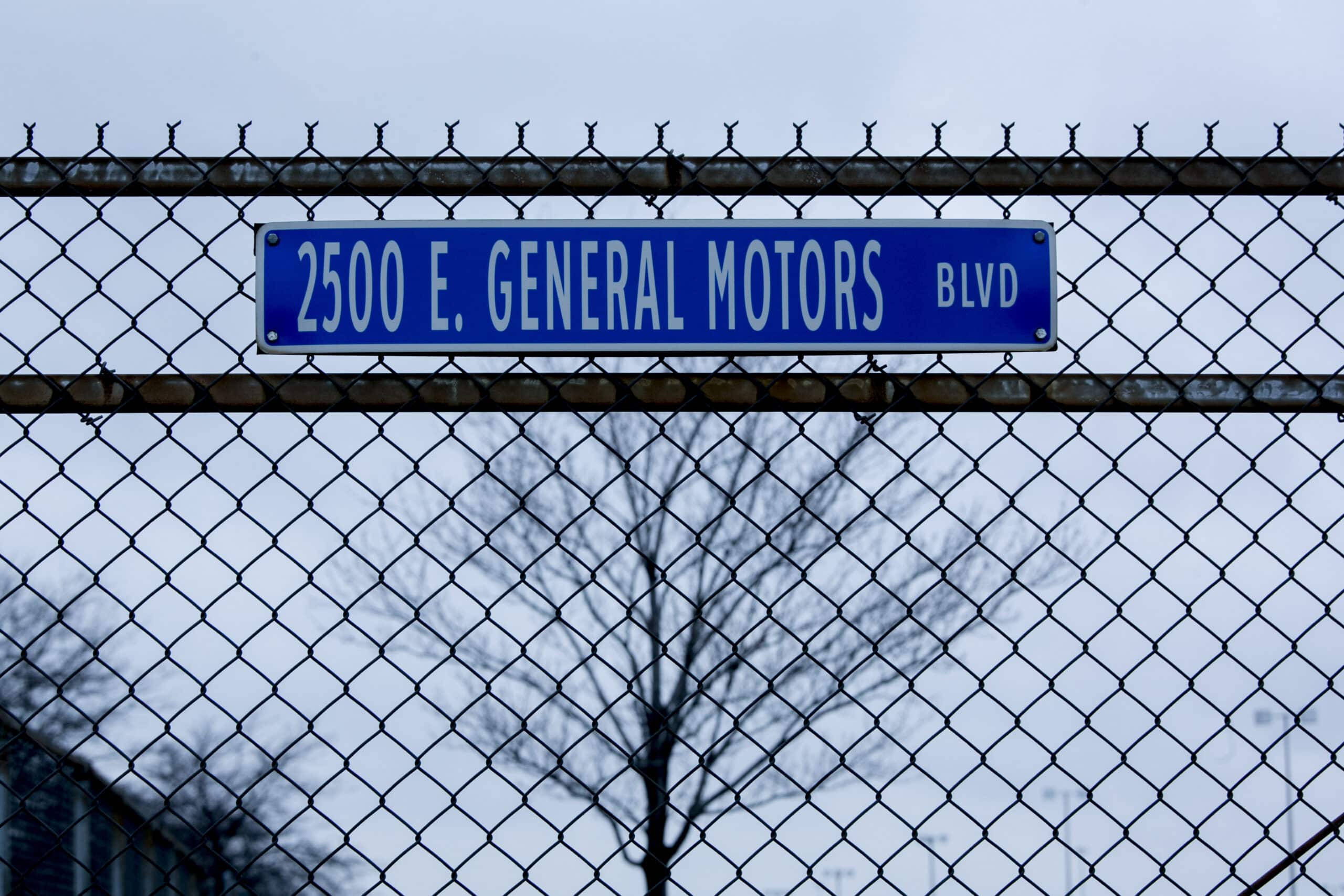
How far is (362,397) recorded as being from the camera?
2107mm

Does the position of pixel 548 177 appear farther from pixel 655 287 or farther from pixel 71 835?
pixel 71 835

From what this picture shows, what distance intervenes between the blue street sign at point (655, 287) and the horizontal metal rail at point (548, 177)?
105 mm

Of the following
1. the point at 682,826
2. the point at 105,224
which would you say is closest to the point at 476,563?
the point at 682,826

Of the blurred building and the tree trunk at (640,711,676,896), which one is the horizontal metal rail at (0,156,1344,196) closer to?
the blurred building

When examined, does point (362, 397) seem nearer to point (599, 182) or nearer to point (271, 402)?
point (271, 402)

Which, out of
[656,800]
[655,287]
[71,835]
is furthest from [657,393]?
[656,800]

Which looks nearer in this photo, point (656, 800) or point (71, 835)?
point (71, 835)

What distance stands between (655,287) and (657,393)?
17 cm

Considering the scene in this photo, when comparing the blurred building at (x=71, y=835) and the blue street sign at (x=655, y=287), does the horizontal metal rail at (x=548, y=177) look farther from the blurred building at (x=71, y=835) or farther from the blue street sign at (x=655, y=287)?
the blurred building at (x=71, y=835)

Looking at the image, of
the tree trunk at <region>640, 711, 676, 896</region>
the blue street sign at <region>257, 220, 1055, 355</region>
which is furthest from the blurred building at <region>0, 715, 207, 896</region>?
the tree trunk at <region>640, 711, 676, 896</region>

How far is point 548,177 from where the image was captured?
2156 millimetres

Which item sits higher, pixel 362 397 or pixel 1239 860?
pixel 362 397

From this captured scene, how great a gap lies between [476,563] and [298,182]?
286 inches

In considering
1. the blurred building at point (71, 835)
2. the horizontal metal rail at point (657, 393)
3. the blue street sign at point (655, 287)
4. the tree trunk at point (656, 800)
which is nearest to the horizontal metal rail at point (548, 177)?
the blue street sign at point (655, 287)
